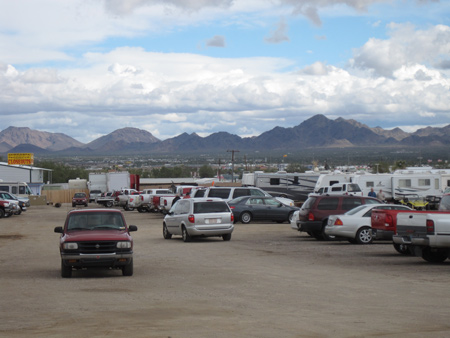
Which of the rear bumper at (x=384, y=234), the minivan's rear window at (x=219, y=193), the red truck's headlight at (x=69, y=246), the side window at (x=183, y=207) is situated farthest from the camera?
the minivan's rear window at (x=219, y=193)

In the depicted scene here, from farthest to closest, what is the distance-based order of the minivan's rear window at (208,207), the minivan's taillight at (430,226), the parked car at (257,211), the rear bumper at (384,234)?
the parked car at (257,211) < the minivan's rear window at (208,207) < the rear bumper at (384,234) < the minivan's taillight at (430,226)

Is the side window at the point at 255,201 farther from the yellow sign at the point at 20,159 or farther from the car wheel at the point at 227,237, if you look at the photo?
the yellow sign at the point at 20,159

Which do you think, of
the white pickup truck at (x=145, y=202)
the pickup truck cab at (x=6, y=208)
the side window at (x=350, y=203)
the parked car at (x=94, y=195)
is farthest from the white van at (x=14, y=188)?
the side window at (x=350, y=203)

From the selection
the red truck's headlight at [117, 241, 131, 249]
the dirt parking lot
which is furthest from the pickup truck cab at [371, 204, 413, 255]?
the red truck's headlight at [117, 241, 131, 249]

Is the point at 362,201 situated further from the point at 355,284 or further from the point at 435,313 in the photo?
the point at 435,313

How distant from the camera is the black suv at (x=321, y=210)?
2530 centimetres

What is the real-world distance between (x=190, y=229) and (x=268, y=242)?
9.29 ft

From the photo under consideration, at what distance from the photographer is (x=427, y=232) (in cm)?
1650

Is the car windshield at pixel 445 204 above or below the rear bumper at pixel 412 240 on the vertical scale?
above

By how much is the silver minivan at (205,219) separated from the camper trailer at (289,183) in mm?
35842

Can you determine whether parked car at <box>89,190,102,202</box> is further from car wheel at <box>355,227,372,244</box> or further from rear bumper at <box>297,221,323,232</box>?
car wheel at <box>355,227,372,244</box>

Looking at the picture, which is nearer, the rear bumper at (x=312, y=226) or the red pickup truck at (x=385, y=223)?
the red pickup truck at (x=385, y=223)

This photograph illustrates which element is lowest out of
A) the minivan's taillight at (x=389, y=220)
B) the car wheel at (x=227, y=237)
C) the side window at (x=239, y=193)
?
the car wheel at (x=227, y=237)

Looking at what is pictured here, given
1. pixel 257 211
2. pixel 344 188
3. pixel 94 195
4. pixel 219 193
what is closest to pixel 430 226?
pixel 257 211
